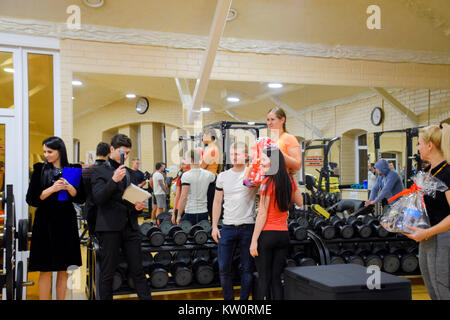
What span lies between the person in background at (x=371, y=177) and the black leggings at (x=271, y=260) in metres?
3.06

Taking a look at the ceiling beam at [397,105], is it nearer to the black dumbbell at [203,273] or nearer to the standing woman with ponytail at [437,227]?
the standing woman with ponytail at [437,227]

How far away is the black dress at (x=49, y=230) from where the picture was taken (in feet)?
10.1

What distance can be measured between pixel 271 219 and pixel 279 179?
0.30m

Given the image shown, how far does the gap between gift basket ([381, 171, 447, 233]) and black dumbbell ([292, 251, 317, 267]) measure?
1557 mm

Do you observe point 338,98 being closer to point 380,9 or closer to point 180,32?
point 380,9

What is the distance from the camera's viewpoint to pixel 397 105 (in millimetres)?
5723

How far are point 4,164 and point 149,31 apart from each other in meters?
2.27

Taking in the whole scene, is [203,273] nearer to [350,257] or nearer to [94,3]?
[350,257]

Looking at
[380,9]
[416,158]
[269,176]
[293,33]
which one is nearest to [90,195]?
[269,176]

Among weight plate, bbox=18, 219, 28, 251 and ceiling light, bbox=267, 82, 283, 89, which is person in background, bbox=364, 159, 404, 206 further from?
weight plate, bbox=18, 219, 28, 251

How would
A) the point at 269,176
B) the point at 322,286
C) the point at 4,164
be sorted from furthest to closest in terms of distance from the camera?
the point at 4,164, the point at 269,176, the point at 322,286

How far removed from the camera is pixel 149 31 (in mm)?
4777

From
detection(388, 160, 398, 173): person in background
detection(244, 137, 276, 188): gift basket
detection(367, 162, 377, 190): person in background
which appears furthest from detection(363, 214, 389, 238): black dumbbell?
detection(244, 137, 276, 188): gift basket

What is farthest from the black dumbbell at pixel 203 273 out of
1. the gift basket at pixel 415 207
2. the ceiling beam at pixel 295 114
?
the ceiling beam at pixel 295 114
